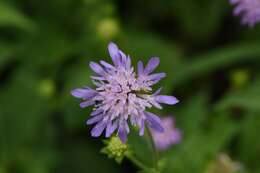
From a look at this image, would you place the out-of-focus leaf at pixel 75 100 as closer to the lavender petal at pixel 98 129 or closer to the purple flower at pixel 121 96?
the purple flower at pixel 121 96

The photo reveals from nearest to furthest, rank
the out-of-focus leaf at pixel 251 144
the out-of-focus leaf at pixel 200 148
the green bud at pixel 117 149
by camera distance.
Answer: the green bud at pixel 117 149 → the out-of-focus leaf at pixel 200 148 → the out-of-focus leaf at pixel 251 144

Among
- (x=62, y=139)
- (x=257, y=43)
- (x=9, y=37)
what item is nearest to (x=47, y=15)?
(x=9, y=37)

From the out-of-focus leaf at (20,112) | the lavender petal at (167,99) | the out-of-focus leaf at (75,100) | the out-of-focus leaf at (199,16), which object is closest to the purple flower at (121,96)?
the lavender petal at (167,99)

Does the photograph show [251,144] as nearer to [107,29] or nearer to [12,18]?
[107,29]

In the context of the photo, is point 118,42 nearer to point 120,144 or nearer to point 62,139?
point 62,139

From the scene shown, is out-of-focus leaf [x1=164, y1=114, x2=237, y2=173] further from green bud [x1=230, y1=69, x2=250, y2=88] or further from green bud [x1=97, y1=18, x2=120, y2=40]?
green bud [x1=97, y1=18, x2=120, y2=40]

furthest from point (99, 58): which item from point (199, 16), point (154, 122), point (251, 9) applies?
point (154, 122)
